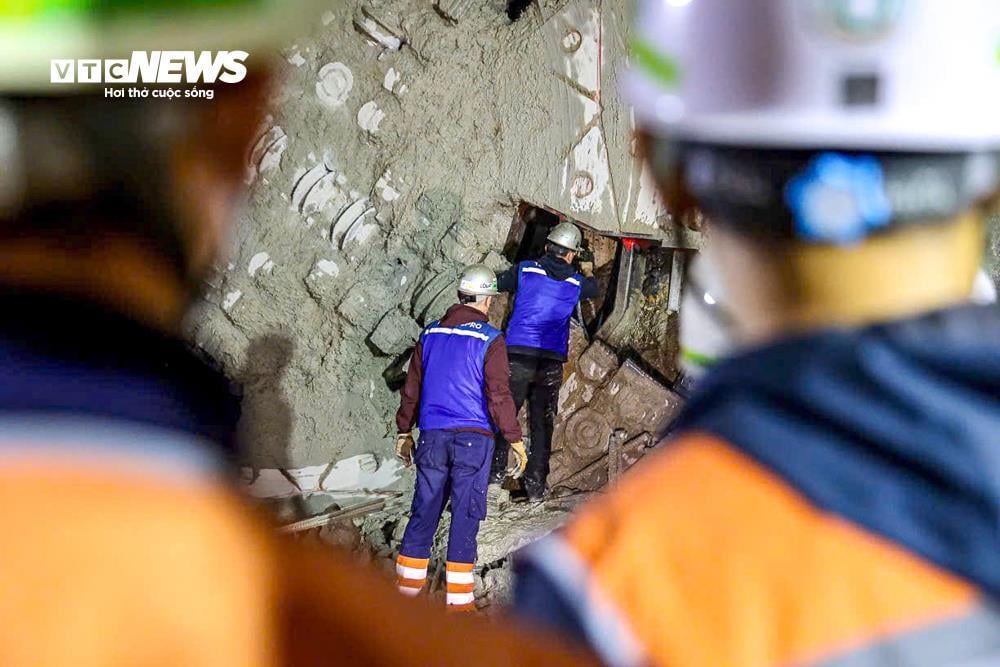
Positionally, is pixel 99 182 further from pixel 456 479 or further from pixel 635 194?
pixel 635 194

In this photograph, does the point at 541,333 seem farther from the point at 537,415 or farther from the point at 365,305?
the point at 365,305

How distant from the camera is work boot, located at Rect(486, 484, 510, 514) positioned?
6.63 meters

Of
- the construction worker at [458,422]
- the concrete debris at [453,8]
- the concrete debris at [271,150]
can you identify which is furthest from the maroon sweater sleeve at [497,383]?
the concrete debris at [453,8]

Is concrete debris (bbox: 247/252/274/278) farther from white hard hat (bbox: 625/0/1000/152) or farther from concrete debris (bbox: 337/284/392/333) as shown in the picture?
white hard hat (bbox: 625/0/1000/152)

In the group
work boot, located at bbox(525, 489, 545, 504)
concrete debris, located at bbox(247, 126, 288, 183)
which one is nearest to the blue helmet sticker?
concrete debris, located at bbox(247, 126, 288, 183)

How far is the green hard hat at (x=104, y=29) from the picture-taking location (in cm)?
75

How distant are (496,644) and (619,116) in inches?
233

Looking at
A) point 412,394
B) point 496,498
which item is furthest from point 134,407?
point 496,498

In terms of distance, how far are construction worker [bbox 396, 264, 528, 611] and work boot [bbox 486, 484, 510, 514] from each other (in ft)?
4.31

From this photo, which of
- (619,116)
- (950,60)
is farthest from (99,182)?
(619,116)

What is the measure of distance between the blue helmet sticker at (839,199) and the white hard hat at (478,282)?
4.74 metres

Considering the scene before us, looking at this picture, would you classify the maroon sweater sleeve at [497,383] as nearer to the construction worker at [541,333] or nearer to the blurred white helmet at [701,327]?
the construction worker at [541,333]

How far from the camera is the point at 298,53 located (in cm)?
570

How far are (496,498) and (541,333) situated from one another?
1355mm
